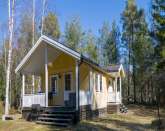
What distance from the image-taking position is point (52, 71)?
25562 millimetres

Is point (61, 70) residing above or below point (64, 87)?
above

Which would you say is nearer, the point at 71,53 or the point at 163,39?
the point at 71,53

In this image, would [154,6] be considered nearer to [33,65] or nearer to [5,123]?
[33,65]

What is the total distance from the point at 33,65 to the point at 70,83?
3.14 meters

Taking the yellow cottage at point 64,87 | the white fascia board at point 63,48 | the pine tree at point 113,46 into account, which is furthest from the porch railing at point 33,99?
the pine tree at point 113,46

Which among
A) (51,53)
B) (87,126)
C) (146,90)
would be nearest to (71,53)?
(51,53)

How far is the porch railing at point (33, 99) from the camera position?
21.3 meters

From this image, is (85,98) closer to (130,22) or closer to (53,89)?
(53,89)

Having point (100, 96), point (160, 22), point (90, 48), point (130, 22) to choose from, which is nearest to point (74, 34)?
point (90, 48)

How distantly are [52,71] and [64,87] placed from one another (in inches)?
72.8

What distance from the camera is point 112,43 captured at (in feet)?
158

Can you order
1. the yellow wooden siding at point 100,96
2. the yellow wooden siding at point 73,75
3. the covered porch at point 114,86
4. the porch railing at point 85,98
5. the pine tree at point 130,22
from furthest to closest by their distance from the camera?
the pine tree at point 130,22
the covered porch at point 114,86
the yellow wooden siding at point 73,75
the yellow wooden siding at point 100,96
the porch railing at point 85,98

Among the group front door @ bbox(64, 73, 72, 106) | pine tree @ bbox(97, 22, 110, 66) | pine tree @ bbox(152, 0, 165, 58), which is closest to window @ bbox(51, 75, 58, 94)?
front door @ bbox(64, 73, 72, 106)

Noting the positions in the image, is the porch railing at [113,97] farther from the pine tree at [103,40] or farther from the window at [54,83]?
the pine tree at [103,40]
